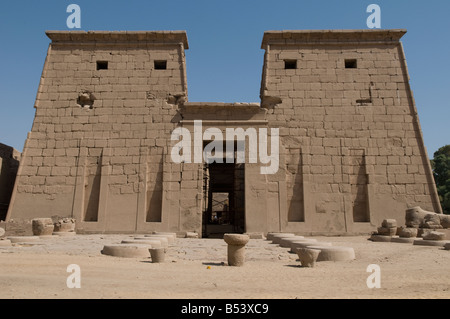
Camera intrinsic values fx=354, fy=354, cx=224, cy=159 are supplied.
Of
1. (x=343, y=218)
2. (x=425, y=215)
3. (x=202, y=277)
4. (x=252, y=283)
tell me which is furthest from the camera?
(x=343, y=218)

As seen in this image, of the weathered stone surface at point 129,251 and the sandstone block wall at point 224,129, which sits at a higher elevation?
the sandstone block wall at point 224,129

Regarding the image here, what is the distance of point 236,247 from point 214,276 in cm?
109

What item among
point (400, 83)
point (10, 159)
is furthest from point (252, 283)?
point (10, 159)

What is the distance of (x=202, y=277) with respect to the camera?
4684 mm

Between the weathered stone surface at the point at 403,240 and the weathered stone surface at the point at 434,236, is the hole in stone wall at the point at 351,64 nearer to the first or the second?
the weathered stone surface at the point at 403,240

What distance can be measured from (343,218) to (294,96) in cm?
452

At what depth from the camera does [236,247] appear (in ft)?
19.0

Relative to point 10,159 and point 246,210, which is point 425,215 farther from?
point 10,159

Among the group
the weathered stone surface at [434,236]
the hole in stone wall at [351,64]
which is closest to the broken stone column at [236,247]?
the weathered stone surface at [434,236]

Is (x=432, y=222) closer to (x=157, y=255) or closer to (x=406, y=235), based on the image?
(x=406, y=235)

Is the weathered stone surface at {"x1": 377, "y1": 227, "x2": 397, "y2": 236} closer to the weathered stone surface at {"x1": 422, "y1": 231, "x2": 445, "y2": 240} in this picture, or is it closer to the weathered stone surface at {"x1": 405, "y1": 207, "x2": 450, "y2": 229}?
the weathered stone surface at {"x1": 405, "y1": 207, "x2": 450, "y2": 229}

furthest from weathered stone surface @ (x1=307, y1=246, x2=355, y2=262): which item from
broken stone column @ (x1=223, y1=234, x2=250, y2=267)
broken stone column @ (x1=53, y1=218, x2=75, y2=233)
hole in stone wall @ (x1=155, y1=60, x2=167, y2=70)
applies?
hole in stone wall @ (x1=155, y1=60, x2=167, y2=70)

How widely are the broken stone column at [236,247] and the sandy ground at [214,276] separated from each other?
17 centimetres

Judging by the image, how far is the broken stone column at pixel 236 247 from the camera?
18.7 ft
